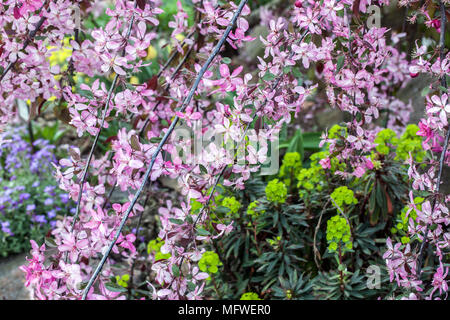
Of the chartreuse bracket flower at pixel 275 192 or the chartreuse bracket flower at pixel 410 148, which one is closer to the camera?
the chartreuse bracket flower at pixel 275 192

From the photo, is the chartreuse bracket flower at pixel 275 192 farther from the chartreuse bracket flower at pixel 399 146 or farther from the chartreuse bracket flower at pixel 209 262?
the chartreuse bracket flower at pixel 399 146

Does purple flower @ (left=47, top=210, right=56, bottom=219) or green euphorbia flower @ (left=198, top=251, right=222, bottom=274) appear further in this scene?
purple flower @ (left=47, top=210, right=56, bottom=219)

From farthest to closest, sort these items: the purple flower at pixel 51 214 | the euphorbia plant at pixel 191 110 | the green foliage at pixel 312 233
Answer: the purple flower at pixel 51 214
the green foliage at pixel 312 233
the euphorbia plant at pixel 191 110

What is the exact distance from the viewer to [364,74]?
131 cm

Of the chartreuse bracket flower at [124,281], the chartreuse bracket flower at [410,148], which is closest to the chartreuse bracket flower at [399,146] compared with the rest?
the chartreuse bracket flower at [410,148]

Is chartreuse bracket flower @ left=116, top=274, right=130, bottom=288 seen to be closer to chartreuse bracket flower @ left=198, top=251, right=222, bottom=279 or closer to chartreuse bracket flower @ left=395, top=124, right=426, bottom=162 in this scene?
chartreuse bracket flower @ left=198, top=251, right=222, bottom=279

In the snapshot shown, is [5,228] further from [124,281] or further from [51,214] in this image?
[124,281]

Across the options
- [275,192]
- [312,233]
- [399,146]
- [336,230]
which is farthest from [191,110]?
[399,146]

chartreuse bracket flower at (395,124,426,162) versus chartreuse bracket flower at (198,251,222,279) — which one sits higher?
chartreuse bracket flower at (395,124,426,162)

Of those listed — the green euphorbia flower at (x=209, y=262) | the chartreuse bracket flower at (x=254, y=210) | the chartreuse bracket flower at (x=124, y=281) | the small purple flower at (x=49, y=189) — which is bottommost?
the chartreuse bracket flower at (x=124, y=281)

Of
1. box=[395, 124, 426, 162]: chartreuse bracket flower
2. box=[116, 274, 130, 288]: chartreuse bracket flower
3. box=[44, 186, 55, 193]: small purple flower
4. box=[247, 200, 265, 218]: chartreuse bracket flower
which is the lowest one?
box=[116, 274, 130, 288]: chartreuse bracket flower

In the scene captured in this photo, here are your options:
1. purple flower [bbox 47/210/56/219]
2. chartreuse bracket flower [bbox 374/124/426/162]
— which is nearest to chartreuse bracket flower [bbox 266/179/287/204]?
chartreuse bracket flower [bbox 374/124/426/162]
